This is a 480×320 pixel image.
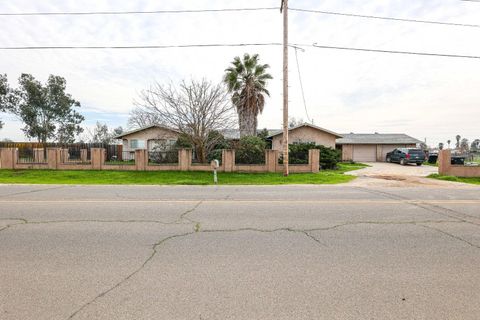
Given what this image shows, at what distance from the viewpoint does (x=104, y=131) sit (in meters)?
55.3

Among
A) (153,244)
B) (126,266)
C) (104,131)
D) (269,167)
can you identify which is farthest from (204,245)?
(104,131)

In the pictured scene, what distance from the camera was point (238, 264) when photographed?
393 centimetres

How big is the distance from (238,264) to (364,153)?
35.6m

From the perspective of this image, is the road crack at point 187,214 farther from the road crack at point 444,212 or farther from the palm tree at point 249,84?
the palm tree at point 249,84

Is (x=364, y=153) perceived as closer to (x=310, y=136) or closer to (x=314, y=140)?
(x=314, y=140)

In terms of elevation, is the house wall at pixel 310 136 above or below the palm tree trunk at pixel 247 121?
below

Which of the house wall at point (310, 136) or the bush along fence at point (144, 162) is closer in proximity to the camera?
the bush along fence at point (144, 162)

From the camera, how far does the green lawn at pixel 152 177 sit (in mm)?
15062

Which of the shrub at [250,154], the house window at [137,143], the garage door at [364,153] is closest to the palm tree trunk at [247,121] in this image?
the shrub at [250,154]

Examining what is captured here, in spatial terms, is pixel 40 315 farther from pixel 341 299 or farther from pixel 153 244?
pixel 341 299

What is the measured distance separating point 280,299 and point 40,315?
237cm

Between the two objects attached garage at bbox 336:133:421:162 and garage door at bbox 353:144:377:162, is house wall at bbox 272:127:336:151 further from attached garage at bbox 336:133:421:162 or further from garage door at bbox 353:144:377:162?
garage door at bbox 353:144:377:162

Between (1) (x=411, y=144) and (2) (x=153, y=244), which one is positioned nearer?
(2) (x=153, y=244)

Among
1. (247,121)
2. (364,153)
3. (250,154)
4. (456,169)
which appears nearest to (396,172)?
(456,169)
